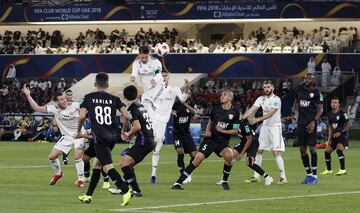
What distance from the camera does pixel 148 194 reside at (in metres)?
22.0

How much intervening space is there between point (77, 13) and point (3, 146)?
85.8ft

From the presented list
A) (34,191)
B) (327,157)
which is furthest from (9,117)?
(34,191)

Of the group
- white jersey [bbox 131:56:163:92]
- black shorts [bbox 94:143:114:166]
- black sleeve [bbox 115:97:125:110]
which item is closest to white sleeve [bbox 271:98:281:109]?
white jersey [bbox 131:56:163:92]

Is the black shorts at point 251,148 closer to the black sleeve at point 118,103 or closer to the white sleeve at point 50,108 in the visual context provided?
the white sleeve at point 50,108

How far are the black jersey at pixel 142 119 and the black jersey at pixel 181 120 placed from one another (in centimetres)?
560

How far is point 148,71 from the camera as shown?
25734 millimetres

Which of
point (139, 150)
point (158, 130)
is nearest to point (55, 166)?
point (158, 130)

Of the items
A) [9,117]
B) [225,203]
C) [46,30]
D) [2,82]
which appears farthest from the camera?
[46,30]

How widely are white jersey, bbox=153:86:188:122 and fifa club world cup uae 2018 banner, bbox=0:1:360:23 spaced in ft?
136

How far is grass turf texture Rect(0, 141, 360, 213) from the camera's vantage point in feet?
62.9

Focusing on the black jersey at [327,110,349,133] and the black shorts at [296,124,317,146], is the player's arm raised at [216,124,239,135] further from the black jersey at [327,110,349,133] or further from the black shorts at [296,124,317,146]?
the black jersey at [327,110,349,133]

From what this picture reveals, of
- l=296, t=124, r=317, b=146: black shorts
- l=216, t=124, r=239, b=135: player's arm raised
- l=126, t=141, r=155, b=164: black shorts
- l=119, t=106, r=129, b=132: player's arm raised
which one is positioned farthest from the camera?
l=296, t=124, r=317, b=146: black shorts

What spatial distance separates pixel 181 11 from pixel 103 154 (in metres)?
51.1

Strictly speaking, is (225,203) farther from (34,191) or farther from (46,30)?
(46,30)
